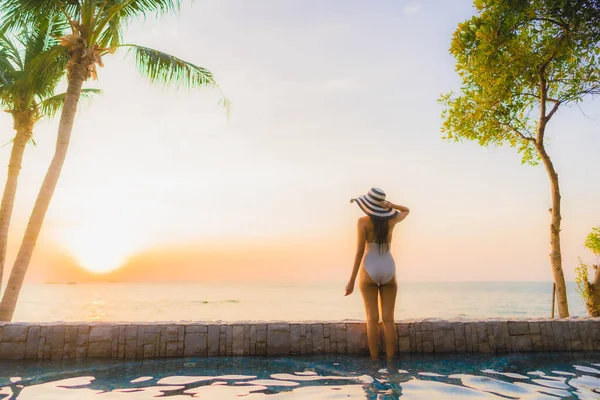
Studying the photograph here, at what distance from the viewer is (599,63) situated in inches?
358

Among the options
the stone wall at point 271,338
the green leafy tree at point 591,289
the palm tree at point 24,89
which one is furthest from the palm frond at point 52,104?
the green leafy tree at point 591,289

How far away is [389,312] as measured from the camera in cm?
532

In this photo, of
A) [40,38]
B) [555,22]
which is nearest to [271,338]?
[555,22]

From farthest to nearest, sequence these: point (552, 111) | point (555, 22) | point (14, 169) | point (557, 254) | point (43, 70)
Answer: point (14, 169) < point (43, 70) < point (552, 111) < point (555, 22) < point (557, 254)

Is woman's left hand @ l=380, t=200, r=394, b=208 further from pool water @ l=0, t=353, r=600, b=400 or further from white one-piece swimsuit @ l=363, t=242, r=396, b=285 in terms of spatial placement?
pool water @ l=0, t=353, r=600, b=400

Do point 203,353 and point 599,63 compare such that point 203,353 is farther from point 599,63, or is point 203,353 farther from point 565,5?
point 599,63

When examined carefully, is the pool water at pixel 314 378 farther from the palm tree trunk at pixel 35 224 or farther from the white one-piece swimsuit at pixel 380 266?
A: the palm tree trunk at pixel 35 224

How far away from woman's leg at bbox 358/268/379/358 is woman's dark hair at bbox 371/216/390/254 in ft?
1.23

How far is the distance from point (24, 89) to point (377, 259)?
33.7 feet

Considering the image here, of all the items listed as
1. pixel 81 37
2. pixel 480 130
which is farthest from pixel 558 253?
pixel 81 37

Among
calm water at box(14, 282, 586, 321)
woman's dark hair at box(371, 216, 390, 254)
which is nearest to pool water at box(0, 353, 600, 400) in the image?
woman's dark hair at box(371, 216, 390, 254)

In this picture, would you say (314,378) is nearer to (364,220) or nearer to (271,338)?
(271,338)

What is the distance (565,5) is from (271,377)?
858 centimetres

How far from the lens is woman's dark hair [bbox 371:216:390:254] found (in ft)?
17.3
